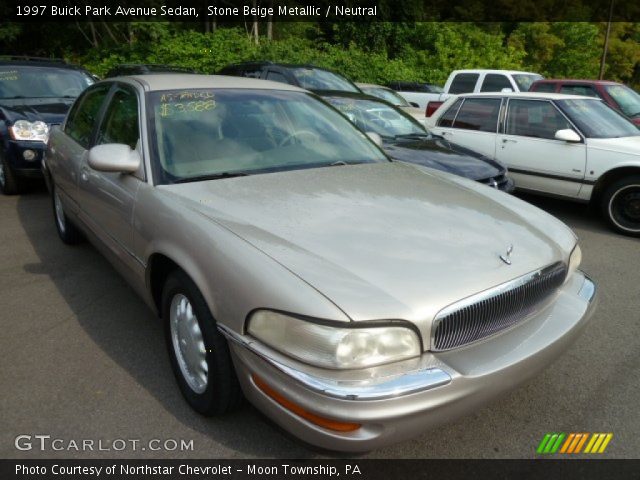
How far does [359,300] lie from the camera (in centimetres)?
184

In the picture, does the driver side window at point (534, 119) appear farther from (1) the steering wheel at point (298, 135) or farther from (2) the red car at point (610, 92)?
(1) the steering wheel at point (298, 135)

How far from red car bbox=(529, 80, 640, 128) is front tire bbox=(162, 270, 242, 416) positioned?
8250mm

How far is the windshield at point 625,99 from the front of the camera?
8.73m

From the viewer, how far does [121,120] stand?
331cm

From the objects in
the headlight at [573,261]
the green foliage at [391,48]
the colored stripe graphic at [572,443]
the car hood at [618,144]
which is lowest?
the colored stripe graphic at [572,443]

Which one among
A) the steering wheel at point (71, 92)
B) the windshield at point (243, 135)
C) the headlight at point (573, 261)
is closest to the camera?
the headlight at point (573, 261)

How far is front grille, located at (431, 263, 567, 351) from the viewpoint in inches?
76.0

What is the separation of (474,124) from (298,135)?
13.9 ft

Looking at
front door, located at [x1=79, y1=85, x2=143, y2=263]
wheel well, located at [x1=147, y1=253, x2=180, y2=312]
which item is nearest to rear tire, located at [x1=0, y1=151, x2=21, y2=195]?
front door, located at [x1=79, y1=85, x2=143, y2=263]

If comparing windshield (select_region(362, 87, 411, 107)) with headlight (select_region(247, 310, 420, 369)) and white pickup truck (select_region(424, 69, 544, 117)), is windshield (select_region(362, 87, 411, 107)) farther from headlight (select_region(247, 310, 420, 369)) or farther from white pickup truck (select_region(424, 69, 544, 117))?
headlight (select_region(247, 310, 420, 369))

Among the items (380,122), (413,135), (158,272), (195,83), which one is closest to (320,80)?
(380,122)

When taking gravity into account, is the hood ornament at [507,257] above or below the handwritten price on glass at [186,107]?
below

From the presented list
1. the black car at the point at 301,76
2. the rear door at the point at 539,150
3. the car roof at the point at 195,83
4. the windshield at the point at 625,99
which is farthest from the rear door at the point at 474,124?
the car roof at the point at 195,83

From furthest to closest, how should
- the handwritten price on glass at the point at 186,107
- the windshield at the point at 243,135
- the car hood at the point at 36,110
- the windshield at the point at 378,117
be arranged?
1. the windshield at the point at 378,117
2. the car hood at the point at 36,110
3. the handwritten price on glass at the point at 186,107
4. the windshield at the point at 243,135
